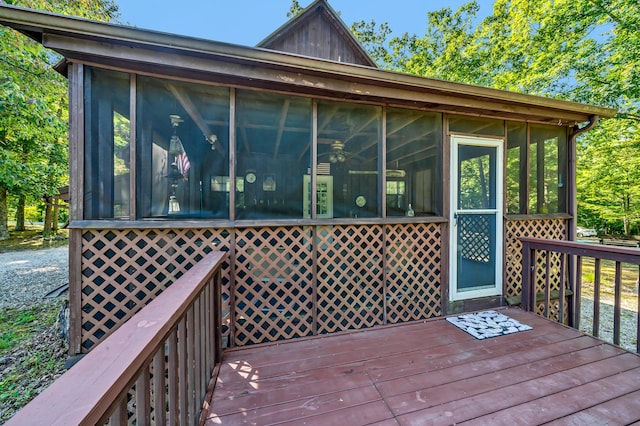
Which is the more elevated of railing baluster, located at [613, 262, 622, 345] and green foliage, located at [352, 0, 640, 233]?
green foliage, located at [352, 0, 640, 233]

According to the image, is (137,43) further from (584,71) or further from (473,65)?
(473,65)

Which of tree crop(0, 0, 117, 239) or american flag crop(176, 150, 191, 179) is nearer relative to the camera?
american flag crop(176, 150, 191, 179)

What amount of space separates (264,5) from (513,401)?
11.7 m

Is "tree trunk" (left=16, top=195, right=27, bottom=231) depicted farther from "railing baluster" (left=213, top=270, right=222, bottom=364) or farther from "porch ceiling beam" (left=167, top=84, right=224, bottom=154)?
"railing baluster" (left=213, top=270, right=222, bottom=364)

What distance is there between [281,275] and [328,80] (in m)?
2.04

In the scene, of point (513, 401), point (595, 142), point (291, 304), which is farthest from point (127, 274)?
point (595, 142)

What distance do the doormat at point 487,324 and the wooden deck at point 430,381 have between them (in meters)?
0.11

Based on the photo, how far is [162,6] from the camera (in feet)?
27.7

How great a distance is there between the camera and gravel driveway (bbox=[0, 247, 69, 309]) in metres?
4.98

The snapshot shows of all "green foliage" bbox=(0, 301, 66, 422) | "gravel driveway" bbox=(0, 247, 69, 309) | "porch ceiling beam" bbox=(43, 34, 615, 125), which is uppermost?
"porch ceiling beam" bbox=(43, 34, 615, 125)

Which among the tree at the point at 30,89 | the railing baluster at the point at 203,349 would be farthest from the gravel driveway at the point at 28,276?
the railing baluster at the point at 203,349

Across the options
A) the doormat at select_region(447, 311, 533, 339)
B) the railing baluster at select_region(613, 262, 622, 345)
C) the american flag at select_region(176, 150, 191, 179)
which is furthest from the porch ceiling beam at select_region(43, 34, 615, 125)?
the doormat at select_region(447, 311, 533, 339)

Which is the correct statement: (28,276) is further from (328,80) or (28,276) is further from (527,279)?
(527,279)

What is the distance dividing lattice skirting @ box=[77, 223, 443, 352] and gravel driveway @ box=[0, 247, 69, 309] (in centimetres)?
419
